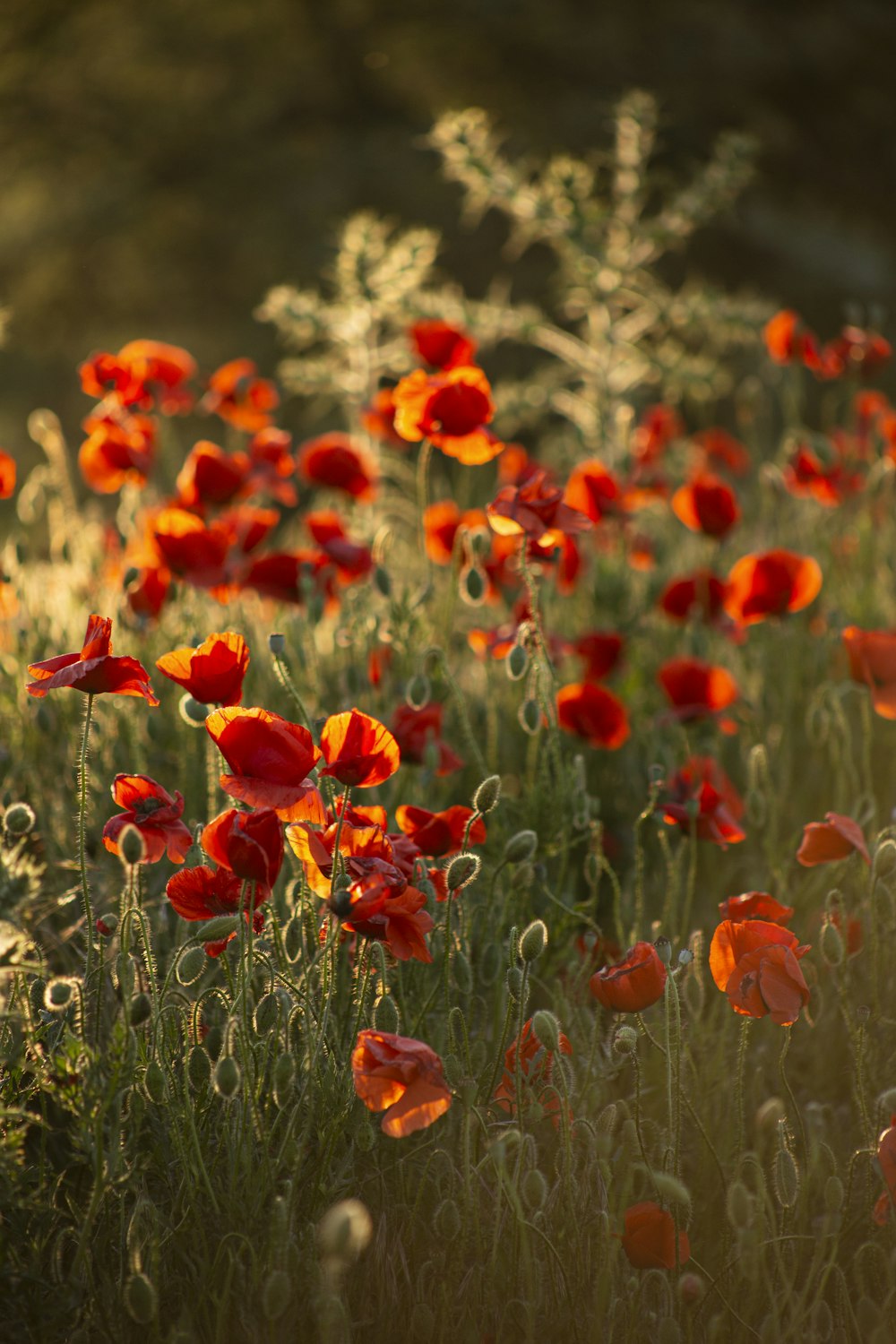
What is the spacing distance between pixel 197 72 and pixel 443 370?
6106 millimetres

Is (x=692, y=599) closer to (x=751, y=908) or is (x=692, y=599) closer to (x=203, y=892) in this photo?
(x=751, y=908)

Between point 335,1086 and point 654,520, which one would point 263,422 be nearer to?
point 654,520

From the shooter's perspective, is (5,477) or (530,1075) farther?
(5,477)

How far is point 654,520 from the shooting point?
4199 mm

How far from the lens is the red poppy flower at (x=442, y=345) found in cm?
261

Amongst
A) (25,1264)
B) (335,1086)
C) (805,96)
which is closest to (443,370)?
(335,1086)

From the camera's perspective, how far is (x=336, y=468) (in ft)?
9.11

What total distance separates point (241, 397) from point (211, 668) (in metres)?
1.72

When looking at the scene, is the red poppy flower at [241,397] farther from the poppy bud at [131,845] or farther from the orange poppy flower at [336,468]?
the poppy bud at [131,845]

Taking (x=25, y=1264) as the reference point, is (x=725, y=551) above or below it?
above

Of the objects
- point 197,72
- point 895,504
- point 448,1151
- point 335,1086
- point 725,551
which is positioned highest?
point 197,72

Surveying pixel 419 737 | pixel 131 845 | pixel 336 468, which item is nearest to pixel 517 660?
pixel 419 737

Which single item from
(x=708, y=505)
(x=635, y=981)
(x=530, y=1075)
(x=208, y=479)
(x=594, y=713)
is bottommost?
(x=530, y=1075)

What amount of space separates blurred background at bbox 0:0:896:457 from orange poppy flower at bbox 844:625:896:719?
531 centimetres
